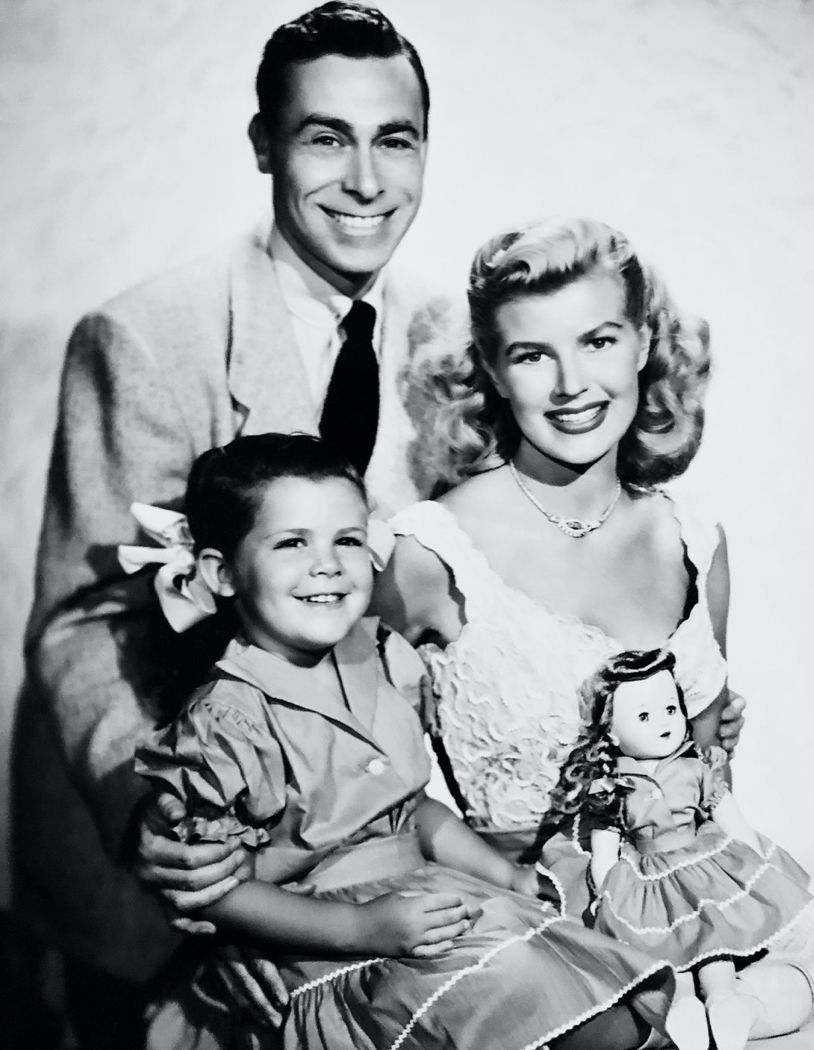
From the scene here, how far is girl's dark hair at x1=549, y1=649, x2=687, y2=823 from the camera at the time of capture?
5.43 feet

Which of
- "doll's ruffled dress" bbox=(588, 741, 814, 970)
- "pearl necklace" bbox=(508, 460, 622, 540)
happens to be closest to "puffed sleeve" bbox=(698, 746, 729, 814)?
"doll's ruffled dress" bbox=(588, 741, 814, 970)

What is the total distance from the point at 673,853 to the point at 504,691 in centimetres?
31

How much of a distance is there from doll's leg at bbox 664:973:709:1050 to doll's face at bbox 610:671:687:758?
0.90 feet

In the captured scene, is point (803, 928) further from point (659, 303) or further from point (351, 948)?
point (659, 303)

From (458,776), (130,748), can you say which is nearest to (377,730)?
(458,776)

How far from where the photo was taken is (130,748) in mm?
1692

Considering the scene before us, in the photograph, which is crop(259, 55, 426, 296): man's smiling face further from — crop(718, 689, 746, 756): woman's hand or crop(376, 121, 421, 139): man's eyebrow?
crop(718, 689, 746, 756): woman's hand

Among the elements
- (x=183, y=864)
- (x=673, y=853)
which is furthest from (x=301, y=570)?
(x=673, y=853)

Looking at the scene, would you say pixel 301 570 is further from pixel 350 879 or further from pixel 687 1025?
pixel 687 1025

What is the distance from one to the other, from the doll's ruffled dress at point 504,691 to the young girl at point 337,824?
0.09 meters

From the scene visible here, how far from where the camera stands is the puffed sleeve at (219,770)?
1.43 meters

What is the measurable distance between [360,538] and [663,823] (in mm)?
519

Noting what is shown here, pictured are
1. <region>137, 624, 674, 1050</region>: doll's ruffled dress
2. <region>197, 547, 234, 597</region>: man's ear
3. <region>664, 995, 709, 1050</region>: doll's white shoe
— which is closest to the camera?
<region>137, 624, 674, 1050</region>: doll's ruffled dress

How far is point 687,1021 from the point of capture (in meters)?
1.52
